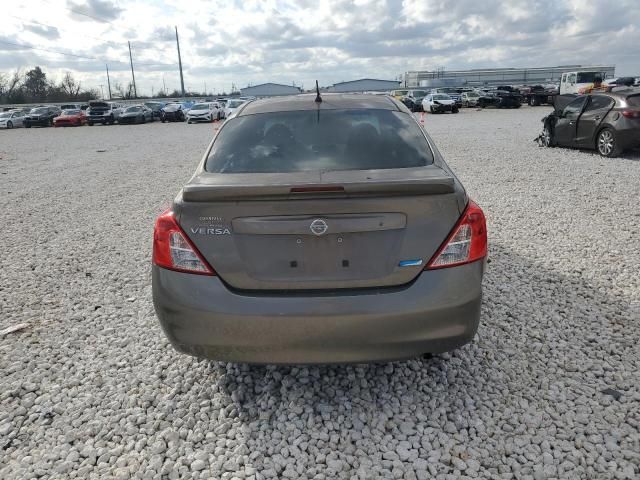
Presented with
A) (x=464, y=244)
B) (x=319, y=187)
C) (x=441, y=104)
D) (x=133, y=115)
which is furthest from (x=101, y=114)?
(x=464, y=244)

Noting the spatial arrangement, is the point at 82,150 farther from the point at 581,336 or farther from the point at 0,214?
the point at 581,336

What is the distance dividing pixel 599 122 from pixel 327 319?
11782 mm

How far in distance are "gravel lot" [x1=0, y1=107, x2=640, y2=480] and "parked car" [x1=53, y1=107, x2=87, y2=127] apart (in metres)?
35.9

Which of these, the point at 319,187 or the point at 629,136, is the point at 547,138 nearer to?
the point at 629,136

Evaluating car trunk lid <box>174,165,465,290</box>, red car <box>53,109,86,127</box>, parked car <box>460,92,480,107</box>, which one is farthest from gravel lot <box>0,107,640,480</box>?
parked car <box>460,92,480,107</box>

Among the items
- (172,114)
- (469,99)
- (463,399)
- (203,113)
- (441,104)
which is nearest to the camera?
(463,399)

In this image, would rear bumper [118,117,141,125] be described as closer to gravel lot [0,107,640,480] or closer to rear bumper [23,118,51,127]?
rear bumper [23,118,51,127]

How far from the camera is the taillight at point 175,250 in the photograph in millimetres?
2545

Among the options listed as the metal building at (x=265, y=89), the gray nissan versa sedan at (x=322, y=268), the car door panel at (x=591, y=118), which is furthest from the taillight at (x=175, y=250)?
the metal building at (x=265, y=89)

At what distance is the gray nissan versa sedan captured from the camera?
2.45m

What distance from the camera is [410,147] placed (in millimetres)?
3164

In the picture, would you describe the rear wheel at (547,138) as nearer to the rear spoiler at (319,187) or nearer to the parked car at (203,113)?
the rear spoiler at (319,187)

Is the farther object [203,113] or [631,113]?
[203,113]

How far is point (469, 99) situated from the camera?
42.3 m
